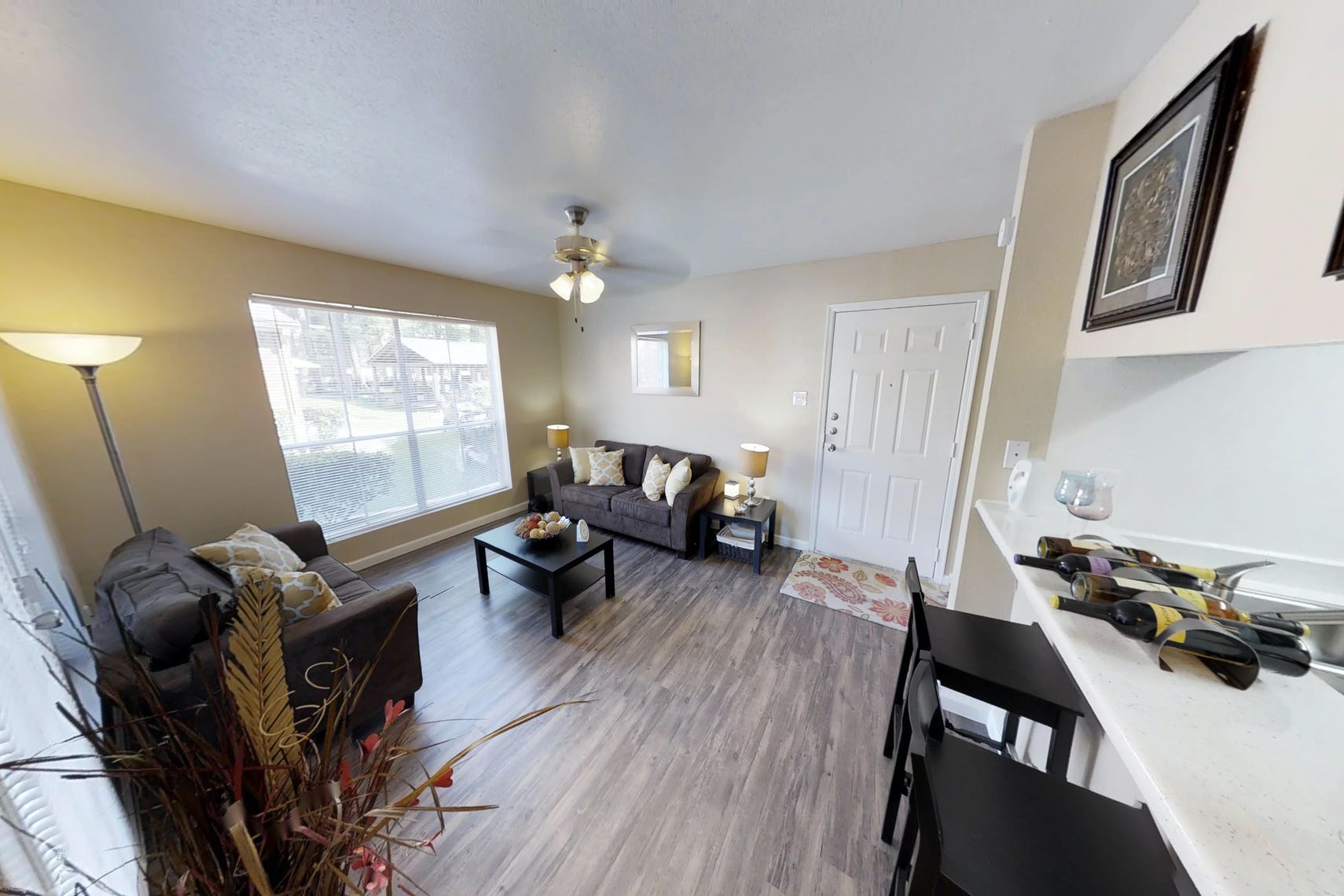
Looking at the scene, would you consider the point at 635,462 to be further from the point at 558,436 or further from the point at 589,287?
the point at 589,287

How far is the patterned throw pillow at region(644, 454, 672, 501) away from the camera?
10.7 ft

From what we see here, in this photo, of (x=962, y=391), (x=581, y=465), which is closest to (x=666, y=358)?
(x=581, y=465)

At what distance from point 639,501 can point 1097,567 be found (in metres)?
2.61

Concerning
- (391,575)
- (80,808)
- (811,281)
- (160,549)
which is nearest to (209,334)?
(160,549)

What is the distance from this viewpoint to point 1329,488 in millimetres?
805

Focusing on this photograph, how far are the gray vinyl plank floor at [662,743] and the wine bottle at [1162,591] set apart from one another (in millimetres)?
1109

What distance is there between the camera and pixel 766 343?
10.3 ft

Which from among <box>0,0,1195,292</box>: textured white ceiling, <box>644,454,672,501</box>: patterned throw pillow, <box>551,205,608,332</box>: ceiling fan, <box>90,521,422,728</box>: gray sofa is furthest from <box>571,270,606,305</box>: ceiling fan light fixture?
<box>90,521,422,728</box>: gray sofa

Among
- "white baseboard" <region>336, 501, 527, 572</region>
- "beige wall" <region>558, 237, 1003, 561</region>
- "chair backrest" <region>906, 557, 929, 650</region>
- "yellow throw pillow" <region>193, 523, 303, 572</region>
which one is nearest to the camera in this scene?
"chair backrest" <region>906, 557, 929, 650</region>

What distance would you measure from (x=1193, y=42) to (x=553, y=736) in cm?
293

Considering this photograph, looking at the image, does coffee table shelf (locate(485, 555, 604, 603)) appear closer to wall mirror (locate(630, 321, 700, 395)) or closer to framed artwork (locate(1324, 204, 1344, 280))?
wall mirror (locate(630, 321, 700, 395))

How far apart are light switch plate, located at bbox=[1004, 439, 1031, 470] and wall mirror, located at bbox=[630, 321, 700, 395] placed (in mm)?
2321

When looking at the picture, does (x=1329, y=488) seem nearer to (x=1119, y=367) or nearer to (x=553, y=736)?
(x=1119, y=367)

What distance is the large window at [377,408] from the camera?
2.62 metres
